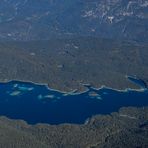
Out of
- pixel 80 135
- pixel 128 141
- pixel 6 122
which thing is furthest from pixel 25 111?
pixel 128 141

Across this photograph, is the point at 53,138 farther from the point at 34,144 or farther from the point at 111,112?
the point at 111,112

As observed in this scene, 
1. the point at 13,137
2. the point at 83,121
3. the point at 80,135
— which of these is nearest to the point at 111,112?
the point at 83,121

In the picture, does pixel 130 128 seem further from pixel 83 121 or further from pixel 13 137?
pixel 13 137

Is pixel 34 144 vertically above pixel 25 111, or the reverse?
pixel 34 144

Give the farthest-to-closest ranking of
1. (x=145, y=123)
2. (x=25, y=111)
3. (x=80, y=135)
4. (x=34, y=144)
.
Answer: (x=25, y=111) → (x=145, y=123) → (x=80, y=135) → (x=34, y=144)

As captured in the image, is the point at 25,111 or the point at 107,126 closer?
the point at 107,126

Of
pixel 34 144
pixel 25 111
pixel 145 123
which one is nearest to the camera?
pixel 34 144
